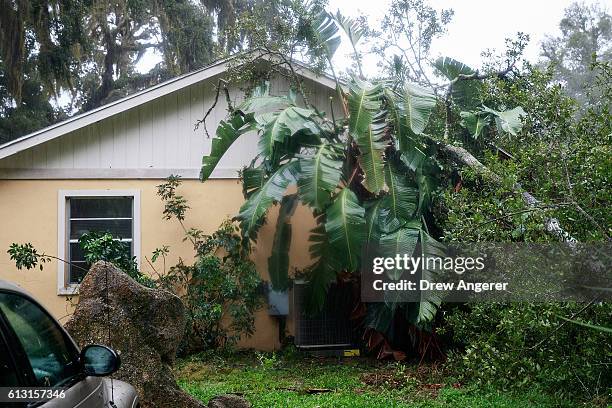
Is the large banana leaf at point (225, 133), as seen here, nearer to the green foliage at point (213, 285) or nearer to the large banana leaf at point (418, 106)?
the green foliage at point (213, 285)

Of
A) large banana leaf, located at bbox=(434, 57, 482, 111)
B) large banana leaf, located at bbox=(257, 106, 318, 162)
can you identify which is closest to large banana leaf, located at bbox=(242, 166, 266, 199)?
large banana leaf, located at bbox=(257, 106, 318, 162)

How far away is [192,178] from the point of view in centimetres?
1088

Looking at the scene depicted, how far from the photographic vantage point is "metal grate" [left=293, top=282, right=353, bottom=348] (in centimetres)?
1033

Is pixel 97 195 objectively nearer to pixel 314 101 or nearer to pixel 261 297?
pixel 261 297

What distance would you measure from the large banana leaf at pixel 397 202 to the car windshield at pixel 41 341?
19.7ft

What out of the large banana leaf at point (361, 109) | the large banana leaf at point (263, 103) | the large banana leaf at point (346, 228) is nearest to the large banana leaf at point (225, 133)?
the large banana leaf at point (263, 103)

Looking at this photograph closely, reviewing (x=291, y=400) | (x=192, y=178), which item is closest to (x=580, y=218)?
(x=291, y=400)

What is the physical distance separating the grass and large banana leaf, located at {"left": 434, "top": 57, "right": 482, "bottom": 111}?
3911mm

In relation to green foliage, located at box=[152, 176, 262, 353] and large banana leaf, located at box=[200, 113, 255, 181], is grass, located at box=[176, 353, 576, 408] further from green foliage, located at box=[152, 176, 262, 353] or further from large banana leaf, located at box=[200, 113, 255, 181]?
large banana leaf, located at box=[200, 113, 255, 181]

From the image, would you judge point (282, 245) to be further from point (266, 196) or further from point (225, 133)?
point (225, 133)

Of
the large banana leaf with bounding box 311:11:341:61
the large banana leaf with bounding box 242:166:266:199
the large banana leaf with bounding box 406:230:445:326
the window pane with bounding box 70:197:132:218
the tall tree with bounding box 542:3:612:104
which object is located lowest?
the large banana leaf with bounding box 406:230:445:326

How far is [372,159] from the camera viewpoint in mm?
8164

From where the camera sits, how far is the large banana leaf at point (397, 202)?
8.62 metres

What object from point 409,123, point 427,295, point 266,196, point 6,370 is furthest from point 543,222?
point 266,196
